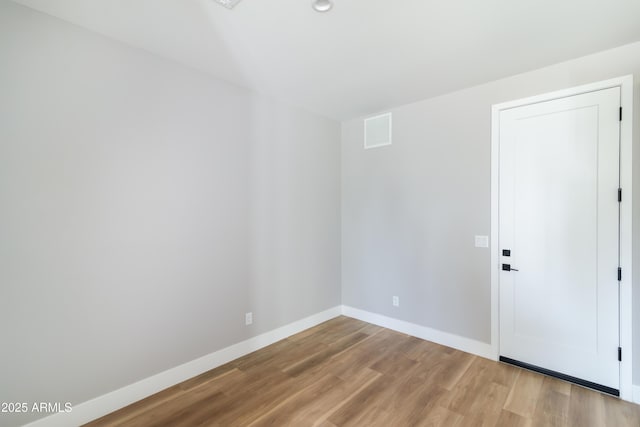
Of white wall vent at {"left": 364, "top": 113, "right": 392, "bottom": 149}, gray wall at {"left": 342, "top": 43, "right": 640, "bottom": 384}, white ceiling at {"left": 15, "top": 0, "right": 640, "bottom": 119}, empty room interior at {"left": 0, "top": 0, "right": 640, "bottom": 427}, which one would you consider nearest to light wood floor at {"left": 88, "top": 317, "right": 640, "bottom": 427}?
empty room interior at {"left": 0, "top": 0, "right": 640, "bottom": 427}

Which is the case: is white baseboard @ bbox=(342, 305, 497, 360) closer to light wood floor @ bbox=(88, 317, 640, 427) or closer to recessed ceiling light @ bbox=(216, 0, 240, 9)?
light wood floor @ bbox=(88, 317, 640, 427)

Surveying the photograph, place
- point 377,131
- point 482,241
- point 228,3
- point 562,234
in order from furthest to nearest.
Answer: point 377,131
point 482,241
point 562,234
point 228,3

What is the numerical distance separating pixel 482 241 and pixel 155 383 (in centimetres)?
321

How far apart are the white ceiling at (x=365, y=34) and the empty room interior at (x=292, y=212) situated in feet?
0.06

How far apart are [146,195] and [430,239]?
2.84 metres

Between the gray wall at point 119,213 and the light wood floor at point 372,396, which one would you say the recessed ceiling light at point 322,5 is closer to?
the gray wall at point 119,213

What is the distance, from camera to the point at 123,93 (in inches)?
83.7

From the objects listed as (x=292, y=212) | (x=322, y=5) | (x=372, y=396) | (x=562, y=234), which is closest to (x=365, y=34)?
(x=322, y=5)

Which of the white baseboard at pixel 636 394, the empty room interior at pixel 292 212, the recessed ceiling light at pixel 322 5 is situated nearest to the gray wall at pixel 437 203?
the empty room interior at pixel 292 212

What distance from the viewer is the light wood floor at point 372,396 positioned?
77.5 inches

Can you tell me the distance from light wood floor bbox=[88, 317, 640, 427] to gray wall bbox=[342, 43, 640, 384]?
47 cm

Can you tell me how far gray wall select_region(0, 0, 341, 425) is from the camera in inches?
68.6

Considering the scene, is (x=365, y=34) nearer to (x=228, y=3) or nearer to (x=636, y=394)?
(x=228, y=3)

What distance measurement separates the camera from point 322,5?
5.65ft
